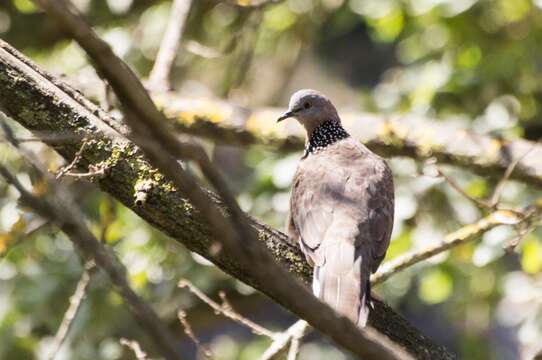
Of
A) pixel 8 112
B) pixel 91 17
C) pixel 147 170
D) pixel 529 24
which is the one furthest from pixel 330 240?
pixel 91 17

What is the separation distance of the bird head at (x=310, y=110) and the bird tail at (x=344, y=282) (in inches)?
52.7

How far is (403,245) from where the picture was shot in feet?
16.6

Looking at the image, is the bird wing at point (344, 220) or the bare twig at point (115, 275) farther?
the bird wing at point (344, 220)

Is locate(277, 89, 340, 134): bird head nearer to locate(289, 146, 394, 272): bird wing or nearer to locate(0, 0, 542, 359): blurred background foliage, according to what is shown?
locate(0, 0, 542, 359): blurred background foliage

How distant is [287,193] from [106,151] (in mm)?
2304

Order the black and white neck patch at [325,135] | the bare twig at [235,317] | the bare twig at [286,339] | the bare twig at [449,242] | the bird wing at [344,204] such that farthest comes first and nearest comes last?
the black and white neck patch at [325,135] < the bird wing at [344,204] < the bare twig at [449,242] < the bare twig at [286,339] < the bare twig at [235,317]

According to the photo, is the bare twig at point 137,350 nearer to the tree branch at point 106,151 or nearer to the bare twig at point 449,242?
the tree branch at point 106,151

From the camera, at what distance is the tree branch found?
3055mm

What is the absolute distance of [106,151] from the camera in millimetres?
3100

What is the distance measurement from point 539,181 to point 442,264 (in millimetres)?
670

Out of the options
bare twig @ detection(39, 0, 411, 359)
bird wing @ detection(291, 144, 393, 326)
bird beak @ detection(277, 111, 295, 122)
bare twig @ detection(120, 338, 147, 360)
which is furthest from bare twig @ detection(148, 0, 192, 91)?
bare twig @ detection(39, 0, 411, 359)

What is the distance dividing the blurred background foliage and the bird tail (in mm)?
978

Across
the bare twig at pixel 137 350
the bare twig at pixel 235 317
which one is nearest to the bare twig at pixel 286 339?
the bare twig at pixel 235 317

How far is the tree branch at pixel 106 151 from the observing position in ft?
10.0
